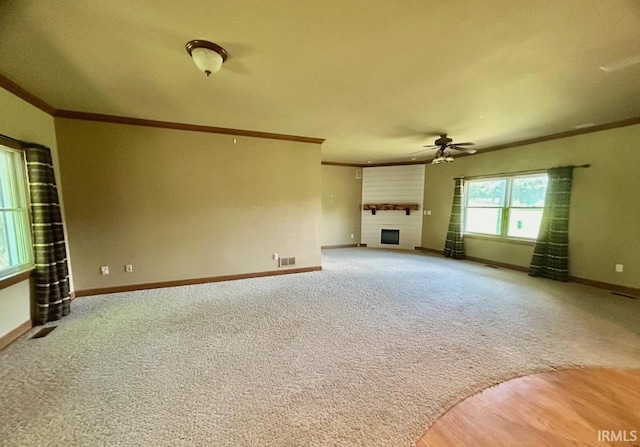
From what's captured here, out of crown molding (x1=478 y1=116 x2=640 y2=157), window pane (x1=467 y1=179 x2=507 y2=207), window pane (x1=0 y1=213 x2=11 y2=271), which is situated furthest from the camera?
window pane (x1=467 y1=179 x2=507 y2=207)

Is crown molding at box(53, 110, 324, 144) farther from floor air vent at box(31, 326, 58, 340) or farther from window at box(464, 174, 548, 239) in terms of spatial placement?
window at box(464, 174, 548, 239)

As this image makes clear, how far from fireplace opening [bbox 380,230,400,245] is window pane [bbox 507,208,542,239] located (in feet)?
9.59

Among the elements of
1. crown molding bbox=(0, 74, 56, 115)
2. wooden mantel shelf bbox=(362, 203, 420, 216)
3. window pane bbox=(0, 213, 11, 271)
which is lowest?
window pane bbox=(0, 213, 11, 271)

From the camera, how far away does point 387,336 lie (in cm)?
267

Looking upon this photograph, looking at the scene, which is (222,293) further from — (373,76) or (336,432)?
(373,76)

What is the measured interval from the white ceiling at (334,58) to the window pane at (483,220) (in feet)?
8.00

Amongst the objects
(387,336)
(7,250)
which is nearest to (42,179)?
(7,250)

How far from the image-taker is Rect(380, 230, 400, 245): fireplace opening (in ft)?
26.1

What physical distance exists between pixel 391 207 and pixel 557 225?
12.6 feet

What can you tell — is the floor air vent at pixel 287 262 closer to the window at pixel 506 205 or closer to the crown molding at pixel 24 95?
the crown molding at pixel 24 95

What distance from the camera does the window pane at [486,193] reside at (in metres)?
5.73

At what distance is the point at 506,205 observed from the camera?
5598 millimetres

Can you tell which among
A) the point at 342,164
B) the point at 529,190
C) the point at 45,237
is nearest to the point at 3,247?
the point at 45,237

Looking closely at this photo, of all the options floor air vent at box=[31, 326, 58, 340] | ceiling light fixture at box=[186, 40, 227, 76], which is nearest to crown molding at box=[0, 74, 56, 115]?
ceiling light fixture at box=[186, 40, 227, 76]
